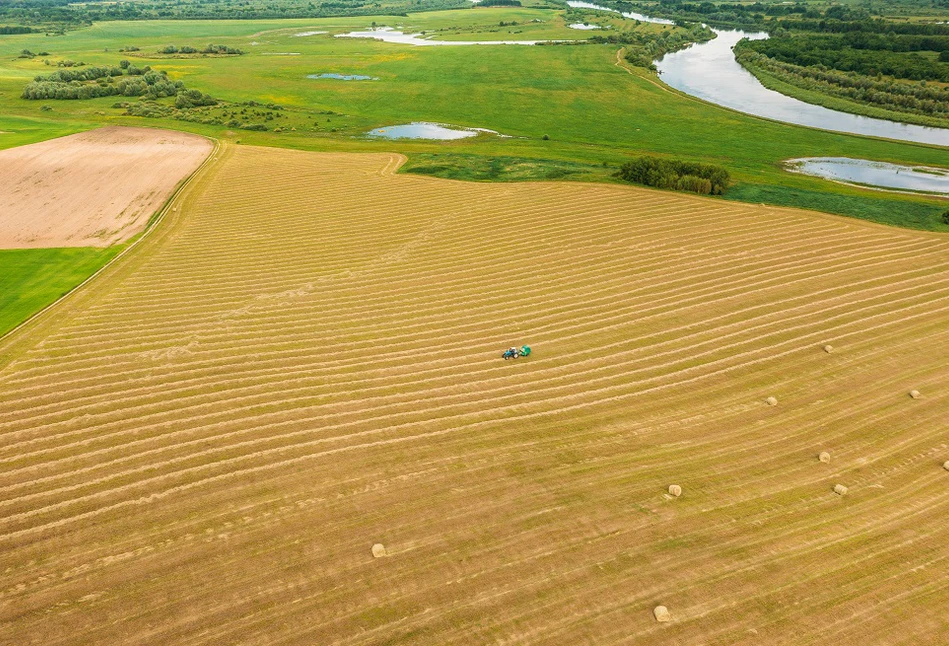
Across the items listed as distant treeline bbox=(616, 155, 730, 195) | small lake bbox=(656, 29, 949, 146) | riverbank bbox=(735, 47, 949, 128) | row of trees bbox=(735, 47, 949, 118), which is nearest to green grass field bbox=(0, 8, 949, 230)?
distant treeline bbox=(616, 155, 730, 195)

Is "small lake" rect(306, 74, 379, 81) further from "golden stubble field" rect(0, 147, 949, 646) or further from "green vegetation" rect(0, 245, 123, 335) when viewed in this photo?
"golden stubble field" rect(0, 147, 949, 646)

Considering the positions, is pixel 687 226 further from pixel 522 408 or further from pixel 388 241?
pixel 522 408

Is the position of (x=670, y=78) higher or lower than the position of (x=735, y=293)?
higher

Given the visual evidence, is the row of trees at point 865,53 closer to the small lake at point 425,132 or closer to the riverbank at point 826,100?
the riverbank at point 826,100

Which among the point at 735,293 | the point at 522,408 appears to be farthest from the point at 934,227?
the point at 522,408

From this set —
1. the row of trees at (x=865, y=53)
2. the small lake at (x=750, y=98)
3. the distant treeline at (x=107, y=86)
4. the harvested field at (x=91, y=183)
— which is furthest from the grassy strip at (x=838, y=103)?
the distant treeline at (x=107, y=86)
